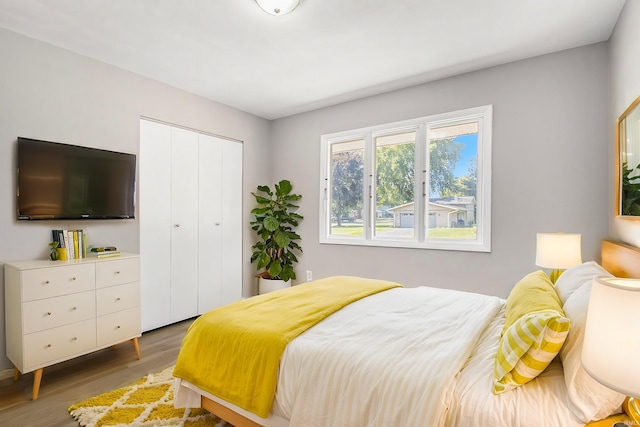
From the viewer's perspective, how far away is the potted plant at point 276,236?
4.39 metres

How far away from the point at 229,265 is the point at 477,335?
3345 millimetres

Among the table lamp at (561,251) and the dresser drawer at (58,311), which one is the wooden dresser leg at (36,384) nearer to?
the dresser drawer at (58,311)

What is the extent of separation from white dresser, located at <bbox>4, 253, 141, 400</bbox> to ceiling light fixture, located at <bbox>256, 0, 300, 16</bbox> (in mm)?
2247

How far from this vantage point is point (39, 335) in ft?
7.47

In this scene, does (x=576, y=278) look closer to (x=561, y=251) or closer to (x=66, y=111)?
(x=561, y=251)

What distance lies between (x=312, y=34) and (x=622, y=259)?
2.55 metres

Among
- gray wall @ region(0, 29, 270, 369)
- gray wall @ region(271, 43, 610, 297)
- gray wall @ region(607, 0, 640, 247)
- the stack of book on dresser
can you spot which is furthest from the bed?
gray wall @ region(0, 29, 270, 369)

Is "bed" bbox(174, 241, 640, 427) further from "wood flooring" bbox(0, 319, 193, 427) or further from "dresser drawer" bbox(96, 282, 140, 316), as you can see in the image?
"dresser drawer" bbox(96, 282, 140, 316)

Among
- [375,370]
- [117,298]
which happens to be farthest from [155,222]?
[375,370]

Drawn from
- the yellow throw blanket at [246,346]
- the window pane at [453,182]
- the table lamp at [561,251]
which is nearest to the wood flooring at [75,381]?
the yellow throw blanket at [246,346]

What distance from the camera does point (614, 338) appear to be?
2.71ft

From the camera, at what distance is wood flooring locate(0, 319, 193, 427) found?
2.03 meters

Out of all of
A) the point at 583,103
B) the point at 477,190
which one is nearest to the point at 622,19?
the point at 583,103

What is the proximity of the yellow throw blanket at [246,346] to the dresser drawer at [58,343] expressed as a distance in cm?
117
